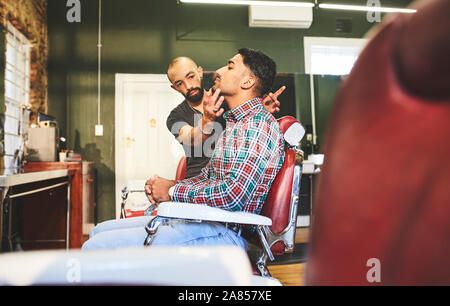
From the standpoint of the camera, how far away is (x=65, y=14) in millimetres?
4832

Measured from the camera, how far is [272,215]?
1501mm

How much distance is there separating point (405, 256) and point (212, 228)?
1120mm

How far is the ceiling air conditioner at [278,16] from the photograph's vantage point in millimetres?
4754

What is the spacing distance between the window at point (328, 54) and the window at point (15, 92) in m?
3.94

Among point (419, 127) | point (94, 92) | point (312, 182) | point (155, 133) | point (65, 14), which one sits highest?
point (65, 14)

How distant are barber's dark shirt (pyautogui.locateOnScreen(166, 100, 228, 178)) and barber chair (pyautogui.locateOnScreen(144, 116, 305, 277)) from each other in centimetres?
128

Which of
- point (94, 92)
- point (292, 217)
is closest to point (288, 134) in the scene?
point (292, 217)

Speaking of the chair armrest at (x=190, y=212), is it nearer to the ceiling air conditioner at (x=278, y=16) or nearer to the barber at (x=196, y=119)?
the barber at (x=196, y=119)

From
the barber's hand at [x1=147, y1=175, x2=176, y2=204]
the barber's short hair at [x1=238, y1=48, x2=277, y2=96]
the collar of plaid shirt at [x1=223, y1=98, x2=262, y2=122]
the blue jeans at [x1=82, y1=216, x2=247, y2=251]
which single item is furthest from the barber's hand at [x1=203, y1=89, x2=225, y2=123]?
the blue jeans at [x1=82, y1=216, x2=247, y2=251]

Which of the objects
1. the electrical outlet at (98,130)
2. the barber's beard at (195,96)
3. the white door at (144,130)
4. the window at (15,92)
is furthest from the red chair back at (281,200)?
the electrical outlet at (98,130)

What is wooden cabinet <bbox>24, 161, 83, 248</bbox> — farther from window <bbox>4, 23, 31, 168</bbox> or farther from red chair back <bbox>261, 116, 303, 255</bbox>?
red chair back <bbox>261, 116, 303, 255</bbox>

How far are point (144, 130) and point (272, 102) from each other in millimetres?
1918

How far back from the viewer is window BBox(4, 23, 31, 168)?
3.69m
